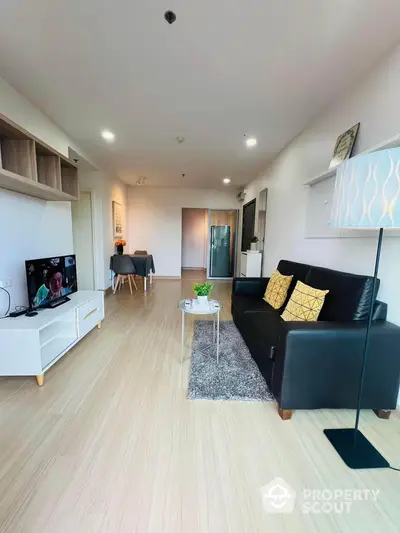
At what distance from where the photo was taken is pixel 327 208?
2.49m

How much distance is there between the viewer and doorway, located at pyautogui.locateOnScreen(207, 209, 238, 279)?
712 centimetres

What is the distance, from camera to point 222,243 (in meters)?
7.16

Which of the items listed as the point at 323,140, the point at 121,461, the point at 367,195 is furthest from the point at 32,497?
the point at 323,140

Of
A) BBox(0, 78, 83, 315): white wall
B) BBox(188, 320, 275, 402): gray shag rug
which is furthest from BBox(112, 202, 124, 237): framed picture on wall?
BBox(188, 320, 275, 402): gray shag rug

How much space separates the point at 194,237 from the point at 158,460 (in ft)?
27.0

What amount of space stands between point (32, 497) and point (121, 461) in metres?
0.39

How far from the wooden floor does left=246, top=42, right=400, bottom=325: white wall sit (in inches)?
43.0

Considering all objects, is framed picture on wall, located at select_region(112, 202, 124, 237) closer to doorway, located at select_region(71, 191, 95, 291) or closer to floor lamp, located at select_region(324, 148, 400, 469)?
doorway, located at select_region(71, 191, 95, 291)

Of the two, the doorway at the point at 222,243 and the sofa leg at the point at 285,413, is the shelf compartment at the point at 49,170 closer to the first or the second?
the sofa leg at the point at 285,413

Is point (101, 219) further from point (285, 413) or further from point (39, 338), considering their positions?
point (285, 413)

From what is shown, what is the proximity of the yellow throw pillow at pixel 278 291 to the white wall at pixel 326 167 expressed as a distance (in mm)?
407

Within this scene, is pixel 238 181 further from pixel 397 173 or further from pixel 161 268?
pixel 397 173

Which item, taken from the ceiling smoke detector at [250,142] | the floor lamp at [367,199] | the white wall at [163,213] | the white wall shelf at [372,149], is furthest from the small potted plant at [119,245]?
the floor lamp at [367,199]

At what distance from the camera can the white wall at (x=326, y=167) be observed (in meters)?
1.73
